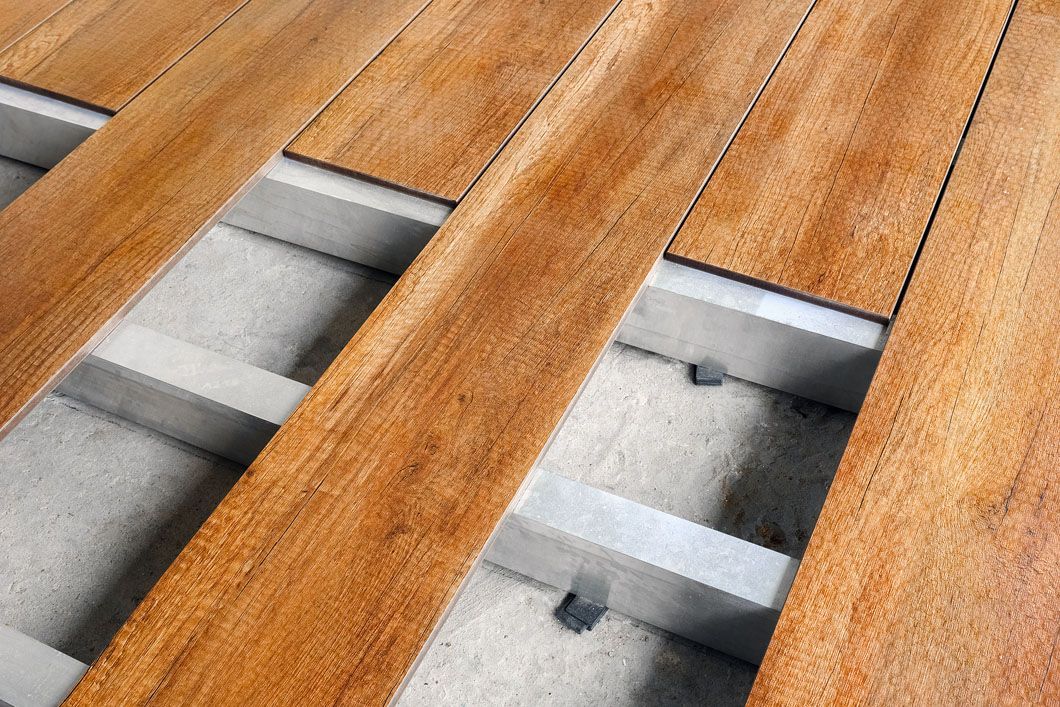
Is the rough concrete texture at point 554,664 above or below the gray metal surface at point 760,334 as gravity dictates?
below

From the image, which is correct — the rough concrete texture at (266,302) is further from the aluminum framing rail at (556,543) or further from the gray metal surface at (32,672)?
the gray metal surface at (32,672)

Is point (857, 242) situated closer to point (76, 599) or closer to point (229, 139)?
point (229, 139)

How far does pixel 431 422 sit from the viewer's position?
1.39 m

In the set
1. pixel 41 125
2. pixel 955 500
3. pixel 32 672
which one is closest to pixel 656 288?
pixel 955 500

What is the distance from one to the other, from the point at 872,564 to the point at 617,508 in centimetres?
34

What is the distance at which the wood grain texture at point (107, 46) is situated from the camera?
1.97 metres

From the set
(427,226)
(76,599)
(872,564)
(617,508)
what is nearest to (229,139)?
(427,226)

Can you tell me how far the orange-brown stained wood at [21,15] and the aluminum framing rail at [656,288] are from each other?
21cm

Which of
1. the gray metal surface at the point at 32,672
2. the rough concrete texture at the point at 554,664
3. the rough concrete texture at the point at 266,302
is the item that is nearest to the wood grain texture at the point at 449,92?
the rough concrete texture at the point at 266,302

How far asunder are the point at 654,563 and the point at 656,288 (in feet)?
1.68

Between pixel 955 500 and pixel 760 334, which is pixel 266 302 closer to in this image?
pixel 760 334

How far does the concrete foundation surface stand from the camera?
1.39m

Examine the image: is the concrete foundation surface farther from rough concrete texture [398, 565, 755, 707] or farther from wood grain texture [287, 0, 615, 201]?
wood grain texture [287, 0, 615, 201]

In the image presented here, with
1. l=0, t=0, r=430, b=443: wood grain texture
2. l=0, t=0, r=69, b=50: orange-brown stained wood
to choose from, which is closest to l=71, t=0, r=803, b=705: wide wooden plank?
l=0, t=0, r=430, b=443: wood grain texture
